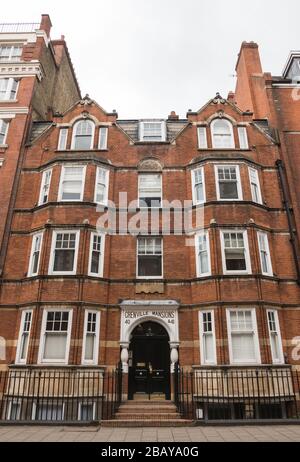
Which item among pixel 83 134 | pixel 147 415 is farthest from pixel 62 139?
pixel 147 415

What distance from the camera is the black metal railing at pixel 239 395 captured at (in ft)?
41.4

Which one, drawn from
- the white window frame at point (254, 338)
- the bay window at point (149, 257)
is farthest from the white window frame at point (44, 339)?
the white window frame at point (254, 338)

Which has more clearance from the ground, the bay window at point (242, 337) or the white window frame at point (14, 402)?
the bay window at point (242, 337)

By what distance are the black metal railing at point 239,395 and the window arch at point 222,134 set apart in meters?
11.7

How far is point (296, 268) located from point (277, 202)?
3629 millimetres

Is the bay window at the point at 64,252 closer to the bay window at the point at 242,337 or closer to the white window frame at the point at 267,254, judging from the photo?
the bay window at the point at 242,337

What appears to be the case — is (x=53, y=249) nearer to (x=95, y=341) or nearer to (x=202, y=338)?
(x=95, y=341)

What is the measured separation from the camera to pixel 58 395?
1255cm

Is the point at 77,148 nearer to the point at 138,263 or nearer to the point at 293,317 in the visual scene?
the point at 138,263

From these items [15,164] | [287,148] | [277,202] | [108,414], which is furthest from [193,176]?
[108,414]

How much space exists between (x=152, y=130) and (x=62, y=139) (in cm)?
529

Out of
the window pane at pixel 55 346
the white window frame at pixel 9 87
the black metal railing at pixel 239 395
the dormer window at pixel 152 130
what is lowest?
the black metal railing at pixel 239 395

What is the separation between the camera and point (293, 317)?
14648 mm

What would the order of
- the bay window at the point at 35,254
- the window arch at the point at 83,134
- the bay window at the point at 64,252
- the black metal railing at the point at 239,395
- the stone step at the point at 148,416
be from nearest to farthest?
1. the stone step at the point at 148,416
2. the black metal railing at the point at 239,395
3. the bay window at the point at 64,252
4. the bay window at the point at 35,254
5. the window arch at the point at 83,134
